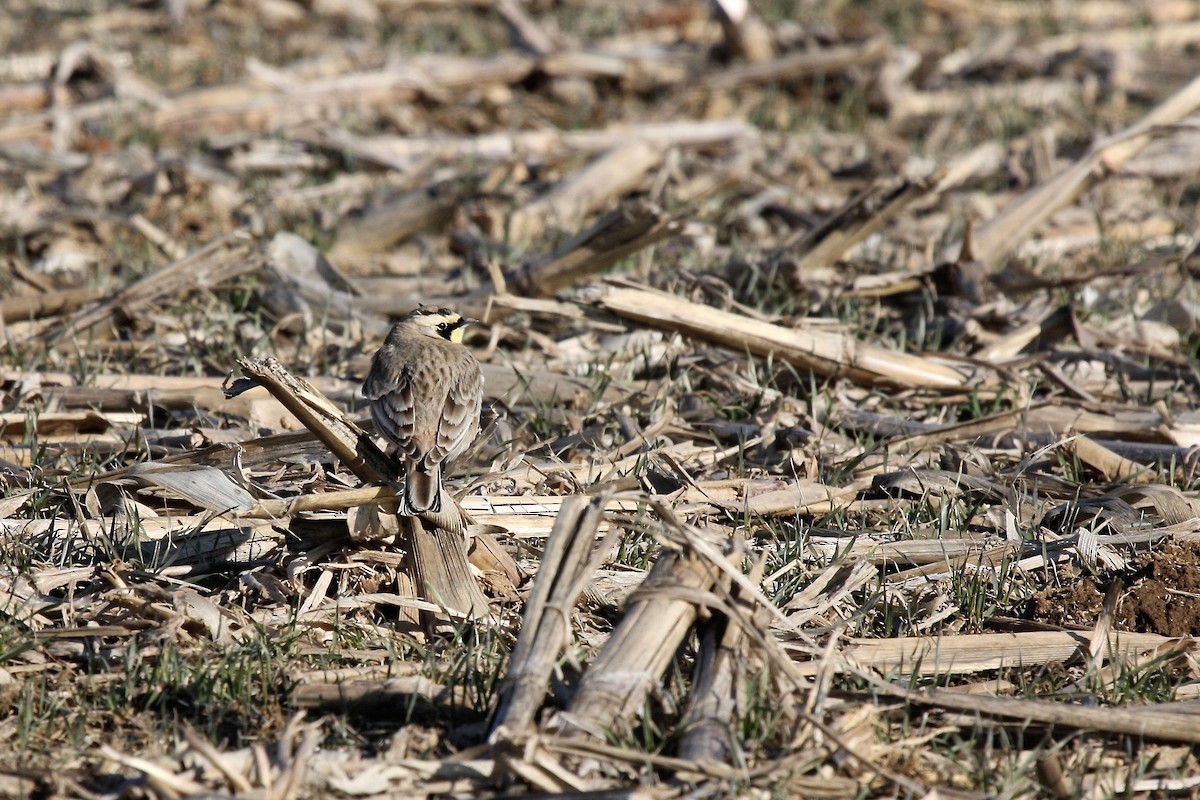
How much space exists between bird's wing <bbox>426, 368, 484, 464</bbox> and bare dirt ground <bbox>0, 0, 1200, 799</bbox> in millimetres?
269

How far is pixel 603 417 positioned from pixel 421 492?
84.8 inches

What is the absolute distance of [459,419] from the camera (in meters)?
5.34

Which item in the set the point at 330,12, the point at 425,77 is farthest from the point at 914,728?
the point at 330,12

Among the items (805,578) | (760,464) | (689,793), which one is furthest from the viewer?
(760,464)

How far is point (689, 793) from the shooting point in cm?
371

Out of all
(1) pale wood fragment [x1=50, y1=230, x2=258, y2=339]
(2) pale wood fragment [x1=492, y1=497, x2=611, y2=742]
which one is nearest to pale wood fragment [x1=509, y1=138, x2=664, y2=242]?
(1) pale wood fragment [x1=50, y1=230, x2=258, y2=339]

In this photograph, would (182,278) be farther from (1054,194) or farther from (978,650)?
(1054,194)

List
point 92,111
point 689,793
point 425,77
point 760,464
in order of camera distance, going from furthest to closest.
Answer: point 425,77 < point 92,111 < point 760,464 < point 689,793

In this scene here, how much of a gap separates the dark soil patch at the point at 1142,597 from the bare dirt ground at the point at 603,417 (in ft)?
0.05

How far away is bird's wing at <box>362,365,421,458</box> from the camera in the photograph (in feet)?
16.8

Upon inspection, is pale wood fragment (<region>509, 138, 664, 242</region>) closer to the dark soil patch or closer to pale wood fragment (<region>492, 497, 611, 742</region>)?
the dark soil patch

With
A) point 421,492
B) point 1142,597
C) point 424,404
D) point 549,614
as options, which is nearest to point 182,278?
point 424,404

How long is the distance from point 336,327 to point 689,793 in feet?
15.0

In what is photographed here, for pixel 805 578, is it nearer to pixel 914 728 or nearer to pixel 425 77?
pixel 914 728
